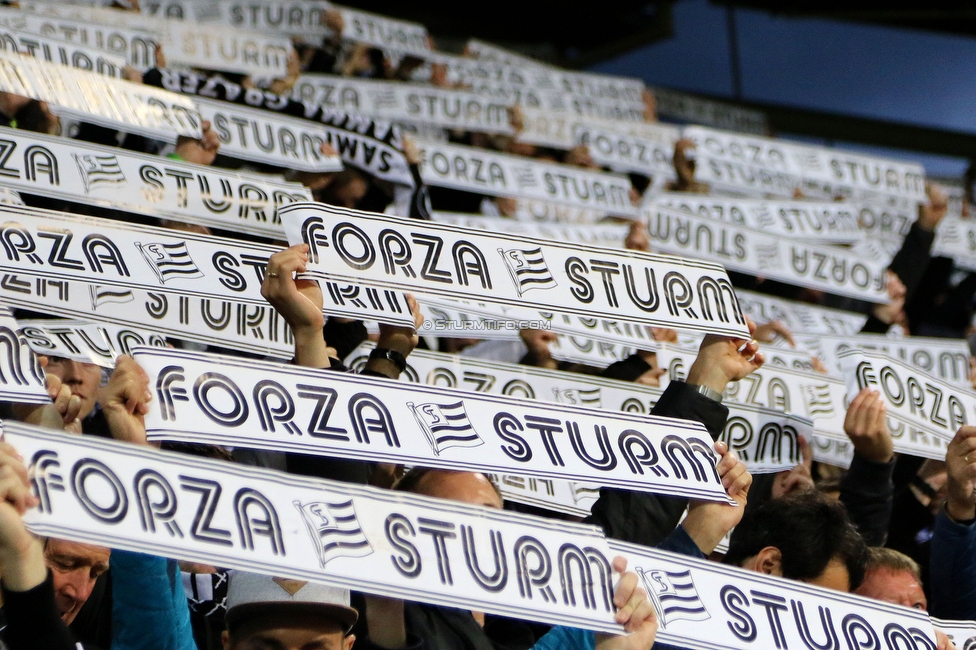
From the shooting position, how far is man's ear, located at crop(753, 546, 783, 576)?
3.05 metres

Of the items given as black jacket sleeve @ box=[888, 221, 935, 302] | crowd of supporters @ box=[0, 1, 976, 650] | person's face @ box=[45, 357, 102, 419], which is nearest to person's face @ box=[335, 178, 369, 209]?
crowd of supporters @ box=[0, 1, 976, 650]

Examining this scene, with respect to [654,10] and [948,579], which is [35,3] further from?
[654,10]

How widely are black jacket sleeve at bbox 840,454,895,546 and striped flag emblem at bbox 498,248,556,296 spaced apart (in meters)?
1.07

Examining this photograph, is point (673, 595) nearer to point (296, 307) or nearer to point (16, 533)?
point (296, 307)

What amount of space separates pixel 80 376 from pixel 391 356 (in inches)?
36.9

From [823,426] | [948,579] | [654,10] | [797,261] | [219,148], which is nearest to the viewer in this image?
[948,579]

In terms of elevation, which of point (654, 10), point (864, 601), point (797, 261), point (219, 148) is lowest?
point (864, 601)

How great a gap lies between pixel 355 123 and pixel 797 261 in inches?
71.0

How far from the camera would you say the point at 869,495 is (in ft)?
11.3

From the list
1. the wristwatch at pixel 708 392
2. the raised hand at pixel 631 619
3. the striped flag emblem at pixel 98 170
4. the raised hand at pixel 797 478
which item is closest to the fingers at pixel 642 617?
the raised hand at pixel 631 619

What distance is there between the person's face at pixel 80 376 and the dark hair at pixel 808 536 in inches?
71.2

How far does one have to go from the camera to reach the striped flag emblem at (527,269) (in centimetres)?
300

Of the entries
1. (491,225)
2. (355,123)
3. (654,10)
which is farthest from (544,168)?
(654,10)

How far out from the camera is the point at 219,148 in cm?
448
